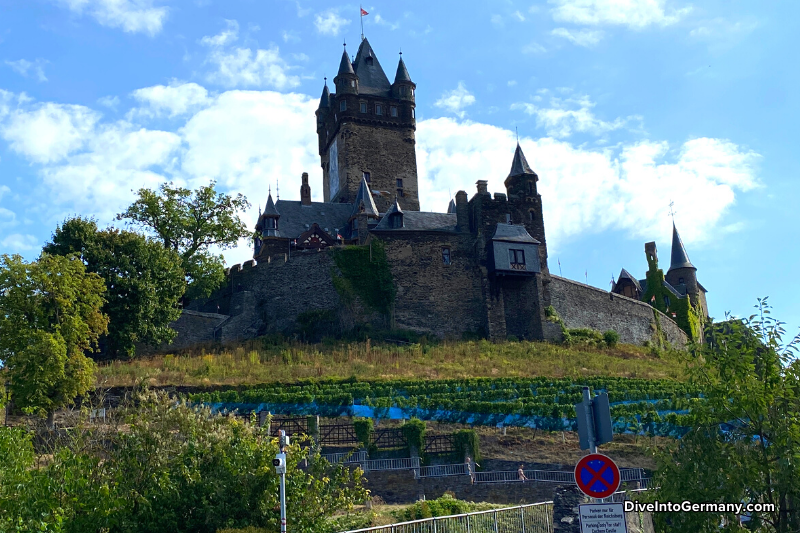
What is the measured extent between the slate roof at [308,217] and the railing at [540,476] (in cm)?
3120

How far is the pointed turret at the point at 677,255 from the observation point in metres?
72.1

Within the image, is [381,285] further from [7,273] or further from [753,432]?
[753,432]

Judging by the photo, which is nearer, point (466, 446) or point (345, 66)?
point (466, 446)

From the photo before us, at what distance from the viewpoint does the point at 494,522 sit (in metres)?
15.0

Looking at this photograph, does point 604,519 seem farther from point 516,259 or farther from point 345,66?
point 345,66

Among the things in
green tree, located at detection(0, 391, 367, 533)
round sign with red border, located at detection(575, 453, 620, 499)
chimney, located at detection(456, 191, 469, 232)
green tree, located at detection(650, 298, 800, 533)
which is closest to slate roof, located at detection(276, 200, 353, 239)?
chimney, located at detection(456, 191, 469, 232)

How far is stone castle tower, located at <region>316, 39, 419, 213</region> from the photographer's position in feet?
209

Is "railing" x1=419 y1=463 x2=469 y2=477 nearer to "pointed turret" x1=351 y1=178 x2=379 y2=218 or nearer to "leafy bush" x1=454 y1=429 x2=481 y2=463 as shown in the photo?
"leafy bush" x1=454 y1=429 x2=481 y2=463

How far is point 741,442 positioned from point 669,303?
5332 cm

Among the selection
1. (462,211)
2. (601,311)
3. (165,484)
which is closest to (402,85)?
(462,211)

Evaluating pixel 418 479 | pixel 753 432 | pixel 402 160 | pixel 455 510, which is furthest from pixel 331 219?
pixel 753 432

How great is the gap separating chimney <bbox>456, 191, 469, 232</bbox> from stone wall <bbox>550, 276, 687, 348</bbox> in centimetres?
655

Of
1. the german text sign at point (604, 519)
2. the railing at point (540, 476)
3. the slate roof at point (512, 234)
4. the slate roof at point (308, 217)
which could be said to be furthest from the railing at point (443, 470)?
the slate roof at point (308, 217)

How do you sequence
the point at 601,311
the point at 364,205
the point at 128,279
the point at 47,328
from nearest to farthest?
the point at 47,328, the point at 128,279, the point at 601,311, the point at 364,205
